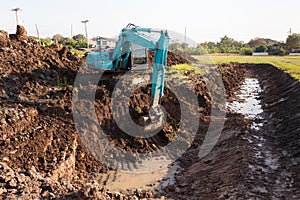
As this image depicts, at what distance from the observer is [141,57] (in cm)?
1325

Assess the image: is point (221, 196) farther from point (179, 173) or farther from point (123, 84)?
point (123, 84)

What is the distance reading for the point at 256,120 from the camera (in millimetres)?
14812

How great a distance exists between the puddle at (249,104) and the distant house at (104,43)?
7750 millimetres

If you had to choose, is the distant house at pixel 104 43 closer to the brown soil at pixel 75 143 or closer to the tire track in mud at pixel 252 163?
the brown soil at pixel 75 143

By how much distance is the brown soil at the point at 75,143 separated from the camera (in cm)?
757

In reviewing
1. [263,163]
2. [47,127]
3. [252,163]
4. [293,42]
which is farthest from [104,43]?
[293,42]

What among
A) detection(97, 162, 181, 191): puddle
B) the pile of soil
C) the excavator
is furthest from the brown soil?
the excavator

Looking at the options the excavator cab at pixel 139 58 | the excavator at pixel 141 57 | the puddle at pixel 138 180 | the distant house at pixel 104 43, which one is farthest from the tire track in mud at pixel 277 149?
the distant house at pixel 104 43

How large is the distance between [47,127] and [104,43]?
6890 mm

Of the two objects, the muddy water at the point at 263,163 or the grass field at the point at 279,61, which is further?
the grass field at the point at 279,61

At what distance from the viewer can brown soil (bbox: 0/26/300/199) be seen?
24.8 feet

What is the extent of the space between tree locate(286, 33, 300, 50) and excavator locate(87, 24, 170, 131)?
55.7 metres

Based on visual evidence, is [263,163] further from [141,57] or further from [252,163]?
[141,57]

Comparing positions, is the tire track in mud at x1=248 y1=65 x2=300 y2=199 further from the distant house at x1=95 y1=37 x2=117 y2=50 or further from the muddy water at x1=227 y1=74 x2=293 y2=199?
the distant house at x1=95 y1=37 x2=117 y2=50
